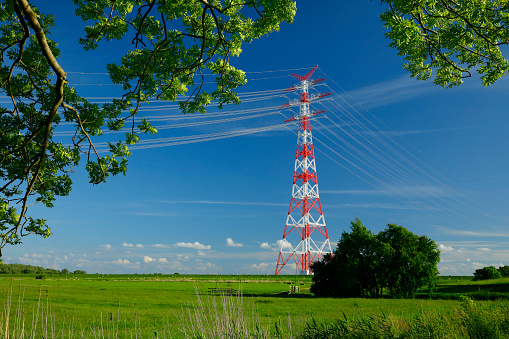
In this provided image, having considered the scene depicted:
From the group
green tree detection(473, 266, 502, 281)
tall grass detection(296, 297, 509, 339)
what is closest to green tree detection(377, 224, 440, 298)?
green tree detection(473, 266, 502, 281)

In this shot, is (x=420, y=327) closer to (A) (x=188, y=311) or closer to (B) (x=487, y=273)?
(A) (x=188, y=311)

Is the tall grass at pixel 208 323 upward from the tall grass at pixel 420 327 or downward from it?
upward

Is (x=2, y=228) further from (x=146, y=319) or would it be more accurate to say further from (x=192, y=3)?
(x=146, y=319)

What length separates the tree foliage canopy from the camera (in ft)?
142

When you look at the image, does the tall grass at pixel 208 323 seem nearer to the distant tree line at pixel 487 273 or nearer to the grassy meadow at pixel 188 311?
the grassy meadow at pixel 188 311

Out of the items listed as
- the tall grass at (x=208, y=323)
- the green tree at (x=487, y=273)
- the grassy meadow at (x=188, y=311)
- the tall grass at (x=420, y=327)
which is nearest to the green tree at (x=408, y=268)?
the grassy meadow at (x=188, y=311)

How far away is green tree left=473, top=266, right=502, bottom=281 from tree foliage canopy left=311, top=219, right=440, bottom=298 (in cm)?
2603

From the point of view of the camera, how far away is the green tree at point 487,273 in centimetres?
6162

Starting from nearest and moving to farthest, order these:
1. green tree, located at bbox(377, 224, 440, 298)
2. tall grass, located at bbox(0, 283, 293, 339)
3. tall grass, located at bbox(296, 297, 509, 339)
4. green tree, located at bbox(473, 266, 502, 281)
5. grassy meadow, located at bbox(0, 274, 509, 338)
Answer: tall grass, located at bbox(0, 283, 293, 339) → grassy meadow, located at bbox(0, 274, 509, 338) → tall grass, located at bbox(296, 297, 509, 339) → green tree, located at bbox(377, 224, 440, 298) → green tree, located at bbox(473, 266, 502, 281)

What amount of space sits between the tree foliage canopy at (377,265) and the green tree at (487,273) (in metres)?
26.0

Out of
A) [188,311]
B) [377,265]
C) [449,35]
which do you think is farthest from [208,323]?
[377,265]

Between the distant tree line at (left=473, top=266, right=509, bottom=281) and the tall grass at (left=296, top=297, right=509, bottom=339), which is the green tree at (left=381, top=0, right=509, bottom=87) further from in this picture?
the distant tree line at (left=473, top=266, right=509, bottom=281)

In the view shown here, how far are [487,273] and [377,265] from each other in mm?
34465

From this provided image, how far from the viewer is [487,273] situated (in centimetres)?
6278
